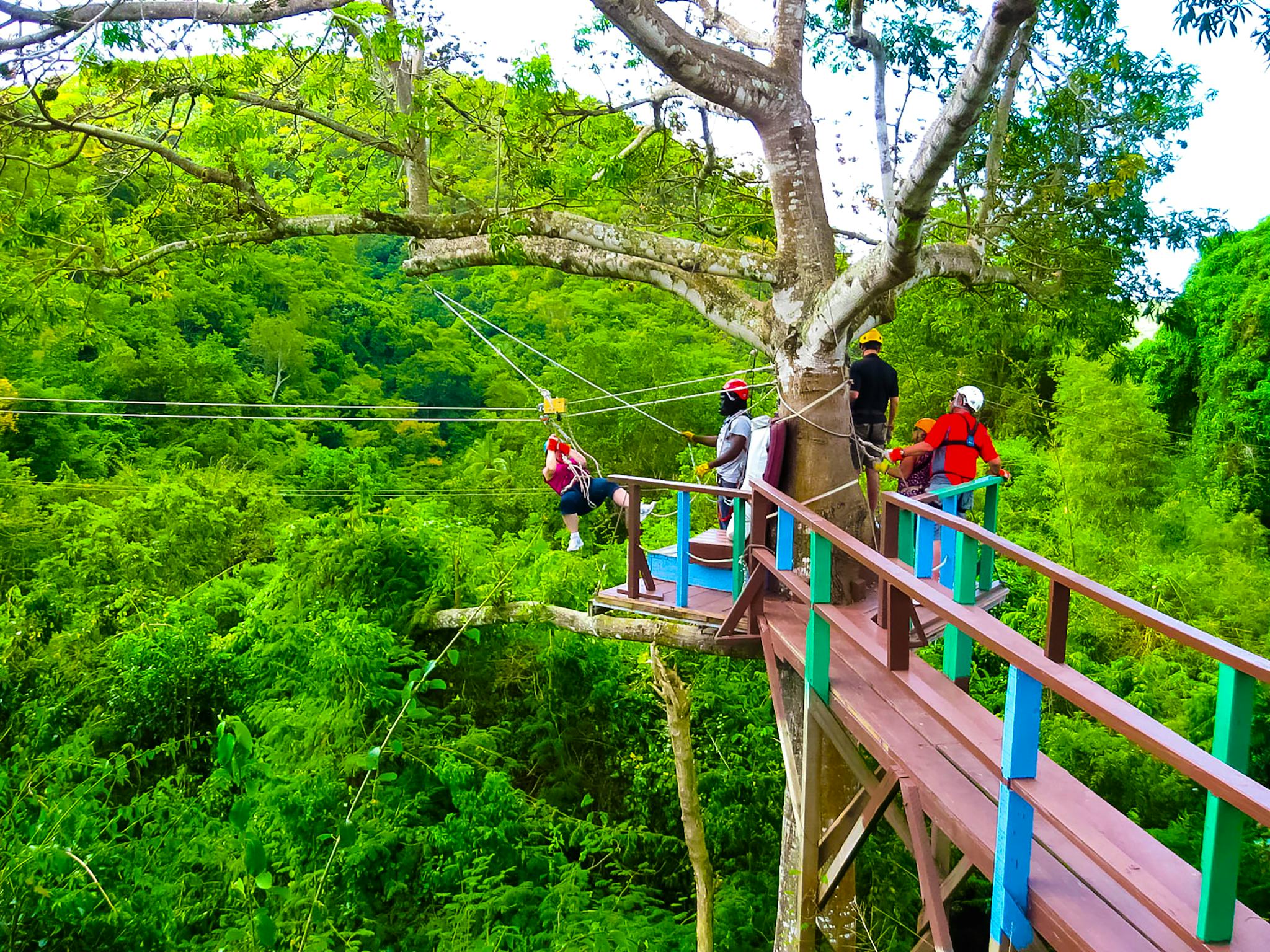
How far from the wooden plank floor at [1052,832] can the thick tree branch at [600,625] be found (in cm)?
205

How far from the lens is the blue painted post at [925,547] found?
A: 19.3 feet

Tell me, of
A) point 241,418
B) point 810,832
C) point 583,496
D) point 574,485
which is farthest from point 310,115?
point 241,418

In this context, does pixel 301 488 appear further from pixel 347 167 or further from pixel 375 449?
pixel 347 167

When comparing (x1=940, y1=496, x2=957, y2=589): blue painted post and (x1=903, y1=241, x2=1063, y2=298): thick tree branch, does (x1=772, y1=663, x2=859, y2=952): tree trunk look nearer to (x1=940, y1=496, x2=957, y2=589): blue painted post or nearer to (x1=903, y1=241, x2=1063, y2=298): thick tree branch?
(x1=940, y1=496, x2=957, y2=589): blue painted post

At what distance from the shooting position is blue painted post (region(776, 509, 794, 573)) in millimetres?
4926

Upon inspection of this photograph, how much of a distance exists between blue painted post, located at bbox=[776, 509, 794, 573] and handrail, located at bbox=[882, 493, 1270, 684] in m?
0.98

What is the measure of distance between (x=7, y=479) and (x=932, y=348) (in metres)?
16.9

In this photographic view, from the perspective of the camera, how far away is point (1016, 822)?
8.33 ft

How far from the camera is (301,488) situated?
56.9 ft

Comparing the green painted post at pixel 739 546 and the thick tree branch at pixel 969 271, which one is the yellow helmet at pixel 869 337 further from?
the green painted post at pixel 739 546

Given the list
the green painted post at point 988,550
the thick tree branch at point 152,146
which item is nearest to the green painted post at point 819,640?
the green painted post at point 988,550

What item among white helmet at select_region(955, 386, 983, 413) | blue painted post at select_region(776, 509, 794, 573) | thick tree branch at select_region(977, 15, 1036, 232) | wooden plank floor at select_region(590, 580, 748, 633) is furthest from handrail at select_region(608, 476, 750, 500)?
thick tree branch at select_region(977, 15, 1036, 232)

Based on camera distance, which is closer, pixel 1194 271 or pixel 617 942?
pixel 617 942

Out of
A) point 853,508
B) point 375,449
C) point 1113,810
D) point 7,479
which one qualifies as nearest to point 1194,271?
point 853,508
